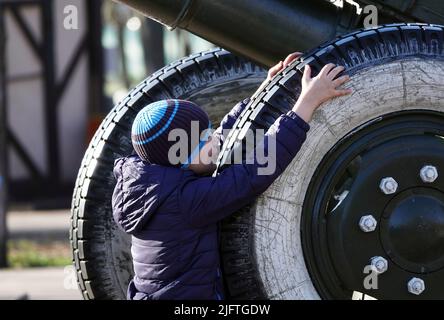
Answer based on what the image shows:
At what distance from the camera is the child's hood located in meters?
3.06

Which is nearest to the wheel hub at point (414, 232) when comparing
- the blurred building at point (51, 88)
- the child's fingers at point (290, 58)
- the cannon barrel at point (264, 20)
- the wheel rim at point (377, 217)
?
the wheel rim at point (377, 217)

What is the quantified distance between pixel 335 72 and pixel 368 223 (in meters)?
0.50

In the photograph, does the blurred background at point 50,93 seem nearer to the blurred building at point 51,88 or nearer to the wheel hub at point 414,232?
the blurred building at point 51,88

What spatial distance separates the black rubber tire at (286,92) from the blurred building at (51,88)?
1034 centimetres

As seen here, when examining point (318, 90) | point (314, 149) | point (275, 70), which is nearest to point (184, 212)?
point (314, 149)

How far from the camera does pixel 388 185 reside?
3029 millimetres

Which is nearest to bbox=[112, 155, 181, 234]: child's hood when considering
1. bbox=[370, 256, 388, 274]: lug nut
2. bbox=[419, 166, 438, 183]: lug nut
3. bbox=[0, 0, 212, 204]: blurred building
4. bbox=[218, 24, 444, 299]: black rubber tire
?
bbox=[218, 24, 444, 299]: black rubber tire

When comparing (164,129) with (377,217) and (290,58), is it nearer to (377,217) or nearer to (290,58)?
(290,58)

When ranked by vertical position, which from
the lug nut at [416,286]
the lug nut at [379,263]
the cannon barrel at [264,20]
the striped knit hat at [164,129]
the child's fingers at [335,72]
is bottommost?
the lug nut at [416,286]

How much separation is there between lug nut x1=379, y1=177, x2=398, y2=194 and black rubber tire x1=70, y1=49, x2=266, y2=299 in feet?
4.01

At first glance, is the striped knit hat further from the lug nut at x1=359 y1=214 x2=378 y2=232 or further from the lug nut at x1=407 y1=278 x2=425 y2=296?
the lug nut at x1=407 y1=278 x2=425 y2=296

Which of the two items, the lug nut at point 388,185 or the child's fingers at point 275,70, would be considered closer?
the lug nut at point 388,185

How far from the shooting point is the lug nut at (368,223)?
3021mm
